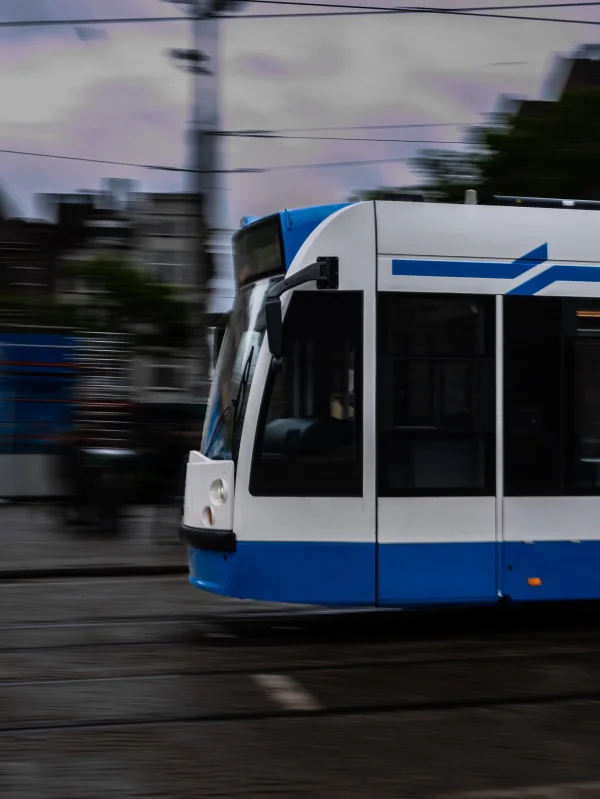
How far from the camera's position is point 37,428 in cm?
1923

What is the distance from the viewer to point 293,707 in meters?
5.73


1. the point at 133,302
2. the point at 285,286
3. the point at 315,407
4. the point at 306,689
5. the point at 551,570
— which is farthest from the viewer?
the point at 133,302

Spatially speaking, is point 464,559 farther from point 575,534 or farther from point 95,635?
point 95,635

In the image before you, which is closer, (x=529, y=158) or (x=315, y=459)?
(x=315, y=459)

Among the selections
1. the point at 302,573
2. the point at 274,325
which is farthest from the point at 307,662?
the point at 274,325

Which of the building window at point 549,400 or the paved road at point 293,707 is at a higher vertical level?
the building window at point 549,400

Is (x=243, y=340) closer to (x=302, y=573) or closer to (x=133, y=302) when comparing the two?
(x=302, y=573)

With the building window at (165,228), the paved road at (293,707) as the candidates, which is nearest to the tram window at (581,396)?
the paved road at (293,707)

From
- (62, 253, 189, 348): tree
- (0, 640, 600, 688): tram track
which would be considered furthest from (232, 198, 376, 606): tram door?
(62, 253, 189, 348): tree

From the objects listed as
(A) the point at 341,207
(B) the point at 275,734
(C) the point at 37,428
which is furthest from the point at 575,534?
(C) the point at 37,428

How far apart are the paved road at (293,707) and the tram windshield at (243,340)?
1.39m

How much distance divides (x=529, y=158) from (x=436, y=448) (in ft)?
63.8

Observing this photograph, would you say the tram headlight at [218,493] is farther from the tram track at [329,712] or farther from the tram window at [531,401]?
the tram track at [329,712]

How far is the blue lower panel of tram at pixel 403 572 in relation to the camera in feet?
24.2
